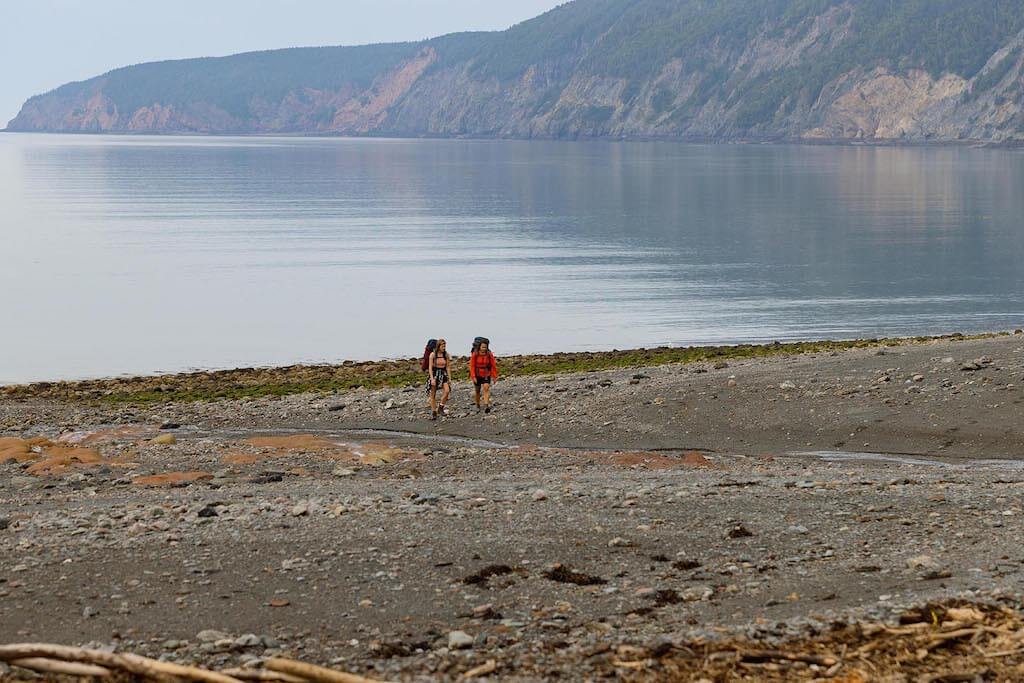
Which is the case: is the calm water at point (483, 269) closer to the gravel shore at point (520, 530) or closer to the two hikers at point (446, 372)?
the two hikers at point (446, 372)

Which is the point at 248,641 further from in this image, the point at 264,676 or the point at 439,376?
the point at 439,376

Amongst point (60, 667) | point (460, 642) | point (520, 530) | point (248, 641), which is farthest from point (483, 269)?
point (60, 667)

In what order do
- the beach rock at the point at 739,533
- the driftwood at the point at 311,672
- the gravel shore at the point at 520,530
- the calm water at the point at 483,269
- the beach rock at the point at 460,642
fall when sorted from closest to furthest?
the driftwood at the point at 311,672 → the beach rock at the point at 460,642 → the gravel shore at the point at 520,530 → the beach rock at the point at 739,533 → the calm water at the point at 483,269

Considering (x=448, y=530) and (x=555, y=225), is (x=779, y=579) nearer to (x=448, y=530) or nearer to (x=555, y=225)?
(x=448, y=530)

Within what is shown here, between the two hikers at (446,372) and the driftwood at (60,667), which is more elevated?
the two hikers at (446,372)

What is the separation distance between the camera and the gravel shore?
9.94 metres

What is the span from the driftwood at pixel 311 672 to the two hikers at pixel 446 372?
53.7 ft

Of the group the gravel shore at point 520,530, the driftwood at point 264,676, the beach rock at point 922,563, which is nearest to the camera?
the driftwood at point 264,676

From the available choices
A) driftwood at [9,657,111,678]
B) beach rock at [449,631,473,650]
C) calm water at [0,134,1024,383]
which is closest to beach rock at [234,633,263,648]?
driftwood at [9,657,111,678]

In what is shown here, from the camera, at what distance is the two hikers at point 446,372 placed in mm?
25188

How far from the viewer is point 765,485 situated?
1591 cm

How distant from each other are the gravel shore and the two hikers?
80 cm

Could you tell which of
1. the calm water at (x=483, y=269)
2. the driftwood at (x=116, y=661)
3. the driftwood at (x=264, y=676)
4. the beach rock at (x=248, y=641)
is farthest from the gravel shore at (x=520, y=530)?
the calm water at (x=483, y=269)

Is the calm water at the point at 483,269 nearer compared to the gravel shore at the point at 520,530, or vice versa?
the gravel shore at the point at 520,530
